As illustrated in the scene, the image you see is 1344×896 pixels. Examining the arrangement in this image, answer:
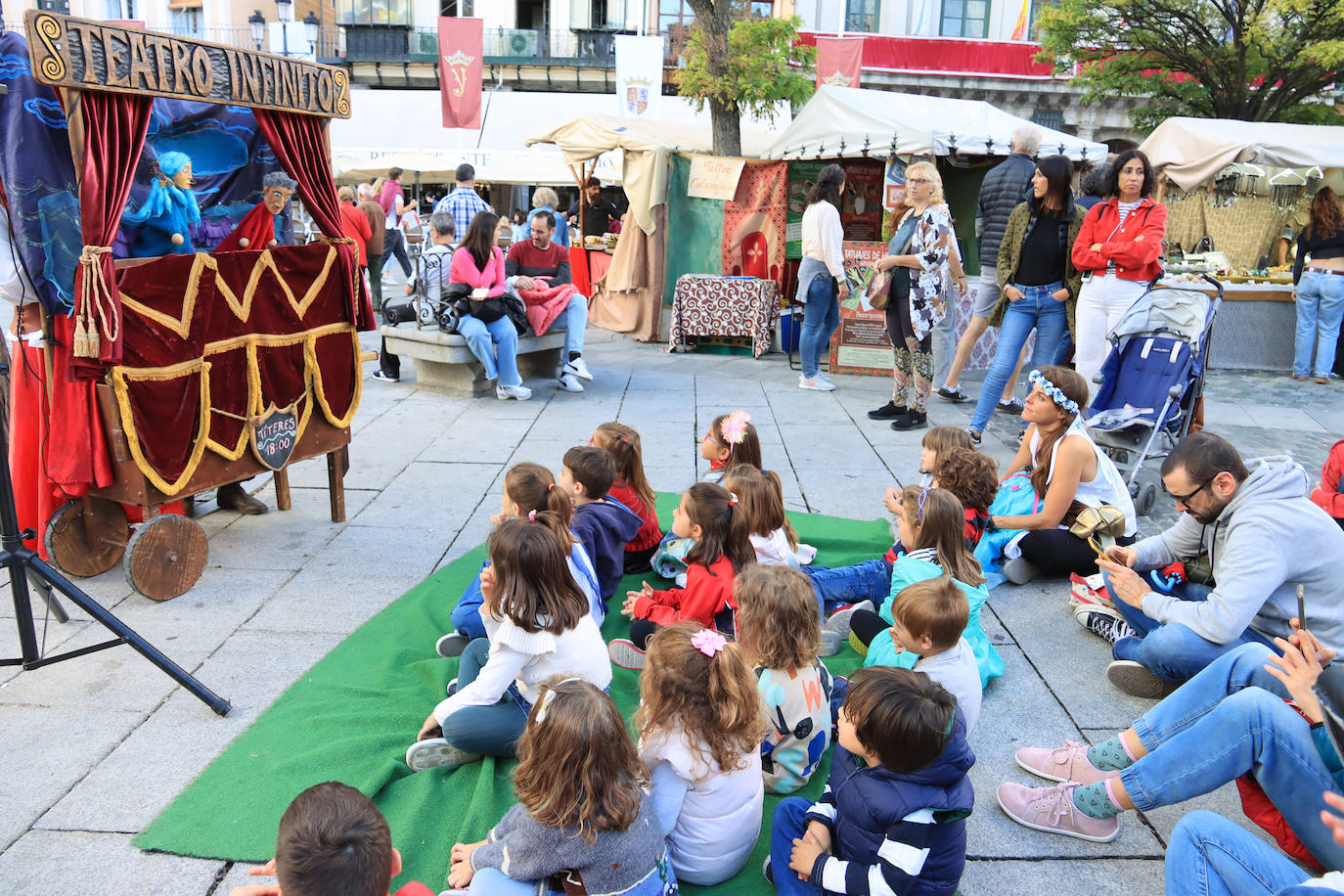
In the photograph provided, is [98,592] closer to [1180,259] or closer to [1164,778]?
[1164,778]

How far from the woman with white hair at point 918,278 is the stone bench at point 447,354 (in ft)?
9.93

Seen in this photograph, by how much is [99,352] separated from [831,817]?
3297 millimetres

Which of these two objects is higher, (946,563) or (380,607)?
(946,563)

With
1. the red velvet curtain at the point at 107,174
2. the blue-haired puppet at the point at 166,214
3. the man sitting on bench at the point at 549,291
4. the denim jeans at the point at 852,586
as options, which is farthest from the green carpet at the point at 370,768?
the man sitting on bench at the point at 549,291

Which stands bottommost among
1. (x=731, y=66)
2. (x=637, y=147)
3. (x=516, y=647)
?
(x=516, y=647)

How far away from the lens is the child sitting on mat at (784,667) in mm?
2793

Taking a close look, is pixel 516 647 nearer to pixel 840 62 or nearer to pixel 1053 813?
pixel 1053 813

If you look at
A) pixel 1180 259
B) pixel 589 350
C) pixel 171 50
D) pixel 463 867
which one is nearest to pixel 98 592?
pixel 171 50

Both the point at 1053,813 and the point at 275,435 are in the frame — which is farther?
the point at 275,435

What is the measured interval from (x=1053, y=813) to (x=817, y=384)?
5989mm

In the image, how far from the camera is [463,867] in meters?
2.39

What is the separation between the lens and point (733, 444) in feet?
14.8

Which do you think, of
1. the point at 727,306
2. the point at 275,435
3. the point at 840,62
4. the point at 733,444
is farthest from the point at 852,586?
the point at 840,62

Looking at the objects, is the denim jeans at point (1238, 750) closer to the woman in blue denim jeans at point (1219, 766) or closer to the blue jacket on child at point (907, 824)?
the woman in blue denim jeans at point (1219, 766)
